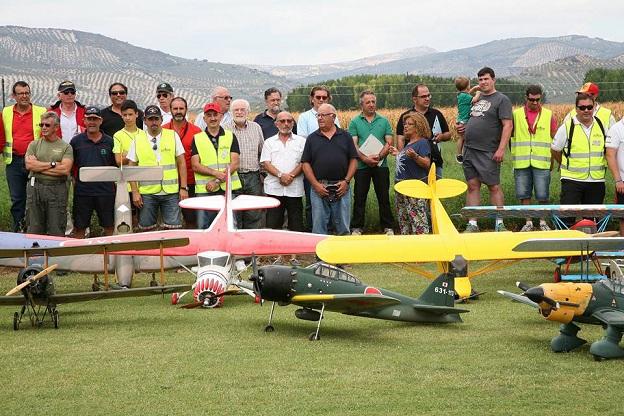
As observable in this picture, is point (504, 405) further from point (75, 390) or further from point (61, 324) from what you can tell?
point (61, 324)

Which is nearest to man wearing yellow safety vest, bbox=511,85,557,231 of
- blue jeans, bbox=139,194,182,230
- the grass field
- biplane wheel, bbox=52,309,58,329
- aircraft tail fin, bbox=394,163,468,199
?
aircraft tail fin, bbox=394,163,468,199

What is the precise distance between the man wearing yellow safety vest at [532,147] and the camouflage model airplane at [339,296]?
5.59 metres

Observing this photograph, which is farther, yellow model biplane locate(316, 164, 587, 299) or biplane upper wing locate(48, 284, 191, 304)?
yellow model biplane locate(316, 164, 587, 299)

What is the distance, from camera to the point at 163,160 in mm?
14820

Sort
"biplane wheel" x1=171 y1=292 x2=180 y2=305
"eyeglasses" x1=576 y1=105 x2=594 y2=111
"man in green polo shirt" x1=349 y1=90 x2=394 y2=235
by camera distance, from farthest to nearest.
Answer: "man in green polo shirt" x1=349 y1=90 x2=394 y2=235
"eyeglasses" x1=576 y1=105 x2=594 y2=111
"biplane wheel" x1=171 y1=292 x2=180 y2=305

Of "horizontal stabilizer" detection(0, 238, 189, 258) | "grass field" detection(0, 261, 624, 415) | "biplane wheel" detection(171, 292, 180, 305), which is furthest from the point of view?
"biplane wheel" detection(171, 292, 180, 305)

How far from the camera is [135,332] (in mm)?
Answer: 10734

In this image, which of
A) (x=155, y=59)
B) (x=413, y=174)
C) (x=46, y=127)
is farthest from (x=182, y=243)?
(x=155, y=59)

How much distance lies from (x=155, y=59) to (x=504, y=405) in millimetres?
38788

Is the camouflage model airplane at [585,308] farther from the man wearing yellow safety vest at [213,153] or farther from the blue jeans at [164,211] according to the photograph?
the blue jeans at [164,211]

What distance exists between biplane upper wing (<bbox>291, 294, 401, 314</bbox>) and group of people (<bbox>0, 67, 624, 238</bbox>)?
4609 mm

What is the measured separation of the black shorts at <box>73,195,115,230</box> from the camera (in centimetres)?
1515

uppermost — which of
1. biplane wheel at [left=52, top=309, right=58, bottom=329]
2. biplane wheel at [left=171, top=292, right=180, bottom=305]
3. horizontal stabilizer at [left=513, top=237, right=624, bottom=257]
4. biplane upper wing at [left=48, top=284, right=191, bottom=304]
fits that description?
horizontal stabilizer at [left=513, top=237, right=624, bottom=257]

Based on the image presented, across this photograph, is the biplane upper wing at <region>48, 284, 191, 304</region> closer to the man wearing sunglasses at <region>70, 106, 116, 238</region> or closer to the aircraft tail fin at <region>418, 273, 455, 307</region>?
the aircraft tail fin at <region>418, 273, 455, 307</region>
